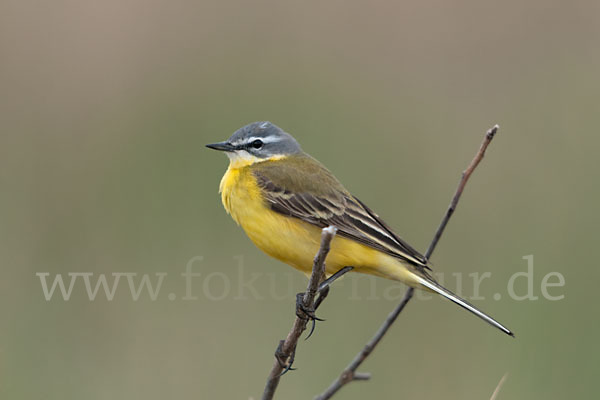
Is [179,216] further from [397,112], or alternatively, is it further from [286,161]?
[397,112]

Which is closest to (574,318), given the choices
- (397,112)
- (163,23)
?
(397,112)

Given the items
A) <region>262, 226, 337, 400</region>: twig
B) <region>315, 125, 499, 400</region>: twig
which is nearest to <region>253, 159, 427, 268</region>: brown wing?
<region>315, 125, 499, 400</region>: twig

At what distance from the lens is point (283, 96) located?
24.0 ft

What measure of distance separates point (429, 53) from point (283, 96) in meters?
1.58

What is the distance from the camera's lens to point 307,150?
695 cm

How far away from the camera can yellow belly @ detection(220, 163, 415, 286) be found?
183 inches

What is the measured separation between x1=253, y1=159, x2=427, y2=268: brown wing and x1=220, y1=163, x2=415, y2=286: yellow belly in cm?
5

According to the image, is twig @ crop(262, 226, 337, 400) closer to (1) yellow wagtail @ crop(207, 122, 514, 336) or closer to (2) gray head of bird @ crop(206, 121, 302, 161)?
(1) yellow wagtail @ crop(207, 122, 514, 336)

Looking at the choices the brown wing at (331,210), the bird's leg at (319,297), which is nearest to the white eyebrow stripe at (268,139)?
the brown wing at (331,210)

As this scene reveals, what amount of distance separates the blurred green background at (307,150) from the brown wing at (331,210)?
1227 millimetres

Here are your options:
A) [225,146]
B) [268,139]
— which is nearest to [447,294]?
[268,139]

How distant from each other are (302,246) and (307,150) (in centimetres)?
241

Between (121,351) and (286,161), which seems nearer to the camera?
(286,161)

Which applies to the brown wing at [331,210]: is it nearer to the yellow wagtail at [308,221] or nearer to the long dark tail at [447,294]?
the yellow wagtail at [308,221]
